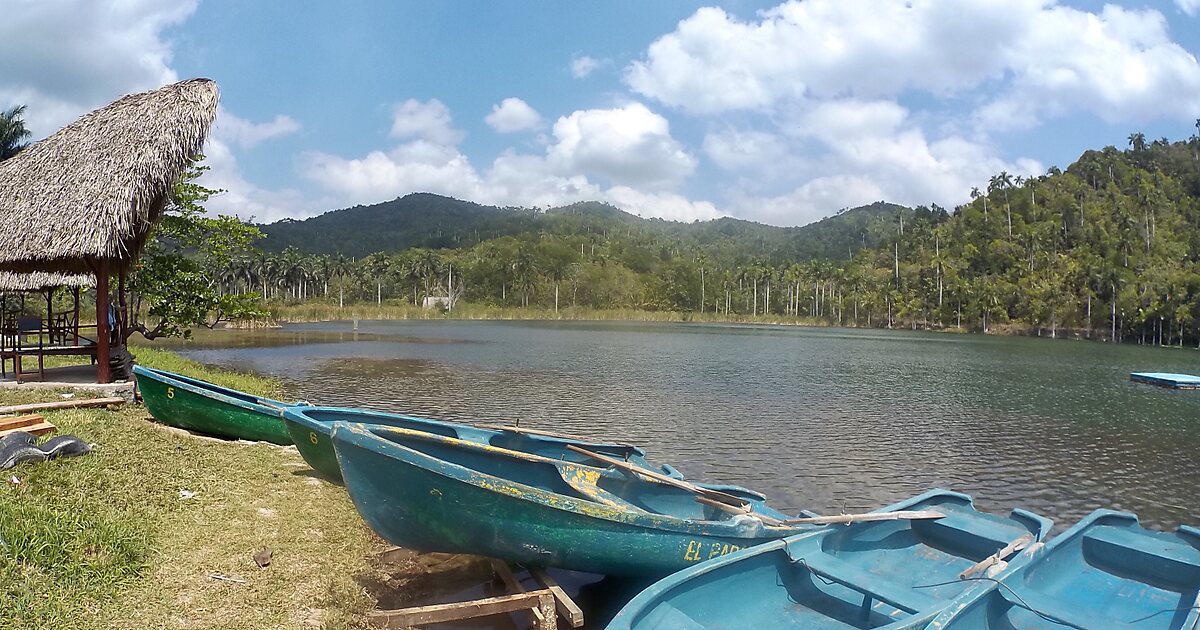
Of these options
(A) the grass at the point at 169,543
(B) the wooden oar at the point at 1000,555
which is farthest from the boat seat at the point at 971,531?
(A) the grass at the point at 169,543

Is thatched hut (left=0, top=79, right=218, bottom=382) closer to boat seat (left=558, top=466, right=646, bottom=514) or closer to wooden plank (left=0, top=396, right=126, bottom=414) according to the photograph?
wooden plank (left=0, top=396, right=126, bottom=414)

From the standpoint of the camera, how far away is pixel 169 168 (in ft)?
43.0

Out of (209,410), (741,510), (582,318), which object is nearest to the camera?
(741,510)

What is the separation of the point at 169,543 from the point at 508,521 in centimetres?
312

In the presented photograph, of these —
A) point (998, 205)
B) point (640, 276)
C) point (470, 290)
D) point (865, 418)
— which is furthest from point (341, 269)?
point (998, 205)

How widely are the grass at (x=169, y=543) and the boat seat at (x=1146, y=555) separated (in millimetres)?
6953

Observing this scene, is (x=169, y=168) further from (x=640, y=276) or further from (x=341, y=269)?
(x=640, y=276)

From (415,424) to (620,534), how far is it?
404cm

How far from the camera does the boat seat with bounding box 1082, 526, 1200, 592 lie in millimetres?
6379

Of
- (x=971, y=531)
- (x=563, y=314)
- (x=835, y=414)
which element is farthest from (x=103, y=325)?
(x=563, y=314)

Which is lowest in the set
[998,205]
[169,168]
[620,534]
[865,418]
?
[865,418]

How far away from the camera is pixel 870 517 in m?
6.74

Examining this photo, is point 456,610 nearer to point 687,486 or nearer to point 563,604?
point 563,604

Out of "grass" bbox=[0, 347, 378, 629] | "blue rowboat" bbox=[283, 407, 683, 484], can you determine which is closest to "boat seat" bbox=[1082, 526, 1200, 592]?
"blue rowboat" bbox=[283, 407, 683, 484]
